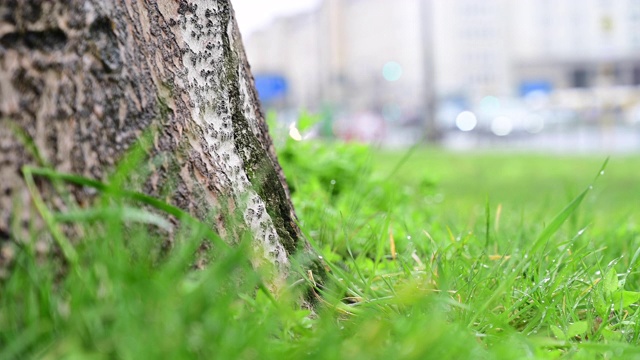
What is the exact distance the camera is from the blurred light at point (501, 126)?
30173 millimetres

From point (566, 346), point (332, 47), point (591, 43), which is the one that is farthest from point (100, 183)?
point (591, 43)

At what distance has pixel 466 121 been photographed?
34688 millimetres

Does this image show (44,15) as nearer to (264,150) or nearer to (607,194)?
(264,150)

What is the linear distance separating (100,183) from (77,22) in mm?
231

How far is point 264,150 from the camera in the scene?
151 centimetres

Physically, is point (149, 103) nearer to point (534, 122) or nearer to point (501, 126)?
point (501, 126)

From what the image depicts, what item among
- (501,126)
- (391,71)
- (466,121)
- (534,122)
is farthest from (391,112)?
(501,126)

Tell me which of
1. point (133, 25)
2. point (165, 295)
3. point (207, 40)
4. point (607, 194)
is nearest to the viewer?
point (165, 295)

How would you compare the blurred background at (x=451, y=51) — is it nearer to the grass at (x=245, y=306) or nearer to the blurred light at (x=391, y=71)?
the blurred light at (x=391, y=71)

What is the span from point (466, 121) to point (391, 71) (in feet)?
72.2

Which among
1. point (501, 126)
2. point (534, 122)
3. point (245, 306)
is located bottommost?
point (534, 122)

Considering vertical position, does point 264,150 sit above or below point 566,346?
above

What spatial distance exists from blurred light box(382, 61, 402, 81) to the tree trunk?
5500 cm

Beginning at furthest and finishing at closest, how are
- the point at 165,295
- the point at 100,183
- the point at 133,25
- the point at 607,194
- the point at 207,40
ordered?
the point at 607,194, the point at 207,40, the point at 133,25, the point at 100,183, the point at 165,295
